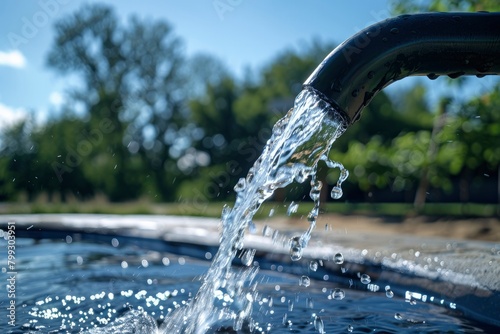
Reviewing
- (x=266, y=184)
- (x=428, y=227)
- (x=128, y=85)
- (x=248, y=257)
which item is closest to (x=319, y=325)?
(x=266, y=184)

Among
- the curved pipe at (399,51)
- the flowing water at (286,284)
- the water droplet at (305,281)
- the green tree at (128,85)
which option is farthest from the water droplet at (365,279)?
the green tree at (128,85)

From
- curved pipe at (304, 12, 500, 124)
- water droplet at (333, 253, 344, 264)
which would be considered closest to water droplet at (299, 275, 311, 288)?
water droplet at (333, 253, 344, 264)

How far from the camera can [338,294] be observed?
2.79m

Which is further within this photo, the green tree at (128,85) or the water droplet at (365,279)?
the green tree at (128,85)

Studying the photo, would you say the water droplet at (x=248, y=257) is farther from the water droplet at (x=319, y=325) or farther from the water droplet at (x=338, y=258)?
the water droplet at (x=319, y=325)

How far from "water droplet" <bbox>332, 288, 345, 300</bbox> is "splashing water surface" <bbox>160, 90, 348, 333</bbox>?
30 centimetres

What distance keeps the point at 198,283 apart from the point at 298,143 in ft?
5.45

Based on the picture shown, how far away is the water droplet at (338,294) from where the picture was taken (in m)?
2.72

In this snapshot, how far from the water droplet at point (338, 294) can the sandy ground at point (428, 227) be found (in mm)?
2662

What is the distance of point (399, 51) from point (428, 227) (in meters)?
7.01

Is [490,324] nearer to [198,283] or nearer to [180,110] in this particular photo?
[198,283]

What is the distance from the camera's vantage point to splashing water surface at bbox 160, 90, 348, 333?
1473 millimetres

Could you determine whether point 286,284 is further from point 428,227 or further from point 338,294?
point 428,227

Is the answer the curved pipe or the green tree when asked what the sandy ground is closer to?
the curved pipe
